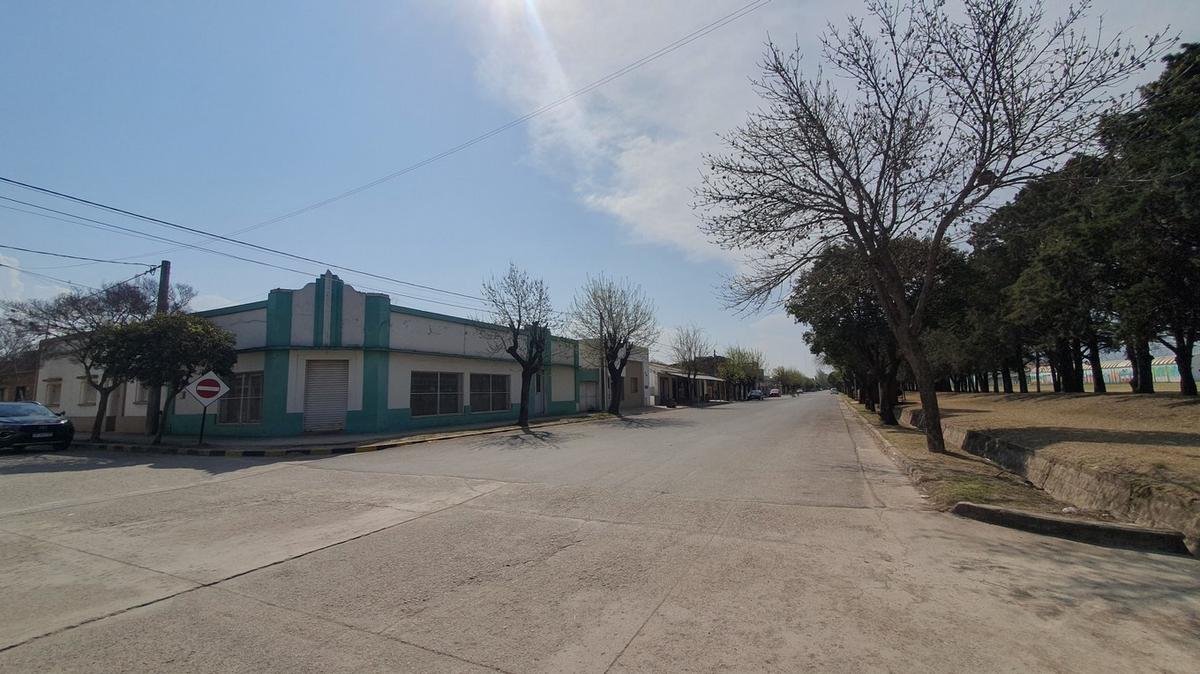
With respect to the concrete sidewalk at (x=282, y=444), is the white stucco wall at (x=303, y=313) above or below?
above

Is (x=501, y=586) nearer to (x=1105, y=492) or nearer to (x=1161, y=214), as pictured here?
(x=1105, y=492)

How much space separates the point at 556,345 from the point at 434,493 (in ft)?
81.7

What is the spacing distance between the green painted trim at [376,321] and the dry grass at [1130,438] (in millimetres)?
20379

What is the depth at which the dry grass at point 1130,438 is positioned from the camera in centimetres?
681

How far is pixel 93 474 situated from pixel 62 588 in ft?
31.1

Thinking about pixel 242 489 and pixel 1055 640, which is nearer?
pixel 1055 640

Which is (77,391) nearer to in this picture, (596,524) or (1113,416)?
(596,524)

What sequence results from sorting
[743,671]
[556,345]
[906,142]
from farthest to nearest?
[556,345] → [906,142] → [743,671]

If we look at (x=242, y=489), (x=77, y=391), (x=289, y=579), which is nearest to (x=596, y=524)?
(x=289, y=579)

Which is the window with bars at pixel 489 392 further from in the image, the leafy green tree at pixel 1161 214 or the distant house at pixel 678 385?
the distant house at pixel 678 385

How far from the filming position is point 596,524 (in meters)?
6.51

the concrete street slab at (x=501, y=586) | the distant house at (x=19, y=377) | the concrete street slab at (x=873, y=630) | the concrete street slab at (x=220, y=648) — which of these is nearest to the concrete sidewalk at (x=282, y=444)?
the concrete street slab at (x=501, y=586)

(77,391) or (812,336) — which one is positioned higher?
(812,336)

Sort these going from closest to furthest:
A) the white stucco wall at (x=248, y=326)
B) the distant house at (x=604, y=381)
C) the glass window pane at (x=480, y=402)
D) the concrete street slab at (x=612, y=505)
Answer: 1. the concrete street slab at (x=612, y=505)
2. the white stucco wall at (x=248, y=326)
3. the glass window pane at (x=480, y=402)
4. the distant house at (x=604, y=381)
